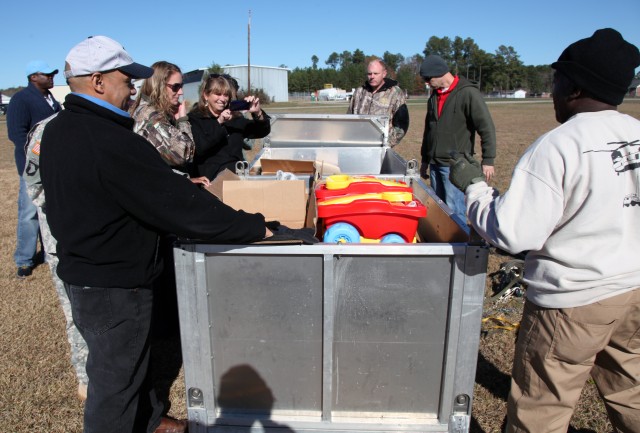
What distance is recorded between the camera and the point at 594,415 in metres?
2.68

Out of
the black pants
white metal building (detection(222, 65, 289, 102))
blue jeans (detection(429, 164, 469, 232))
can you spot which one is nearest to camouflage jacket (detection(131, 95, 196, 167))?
the black pants

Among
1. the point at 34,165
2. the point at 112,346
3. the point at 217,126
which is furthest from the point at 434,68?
the point at 112,346

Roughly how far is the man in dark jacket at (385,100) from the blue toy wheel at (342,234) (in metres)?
3.07

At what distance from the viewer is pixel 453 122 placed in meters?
4.17

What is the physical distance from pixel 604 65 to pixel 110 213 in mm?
1774

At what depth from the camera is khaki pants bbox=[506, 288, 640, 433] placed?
5.46 ft

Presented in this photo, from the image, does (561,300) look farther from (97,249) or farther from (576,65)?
(97,249)

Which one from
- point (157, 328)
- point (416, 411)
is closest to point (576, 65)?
point (416, 411)

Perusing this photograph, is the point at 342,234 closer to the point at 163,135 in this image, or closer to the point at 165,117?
the point at 163,135

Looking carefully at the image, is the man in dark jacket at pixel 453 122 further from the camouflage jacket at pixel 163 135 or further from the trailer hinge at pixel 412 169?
the camouflage jacket at pixel 163 135

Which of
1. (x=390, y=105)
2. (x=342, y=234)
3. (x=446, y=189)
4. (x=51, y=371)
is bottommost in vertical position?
(x=51, y=371)

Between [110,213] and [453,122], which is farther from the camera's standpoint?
[453,122]

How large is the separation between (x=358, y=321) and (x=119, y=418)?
1083mm

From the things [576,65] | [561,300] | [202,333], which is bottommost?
[202,333]
